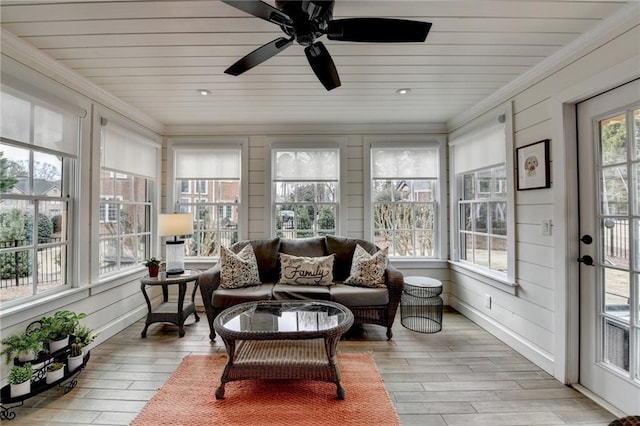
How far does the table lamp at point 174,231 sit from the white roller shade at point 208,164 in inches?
33.1

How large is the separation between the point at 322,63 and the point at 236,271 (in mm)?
2177

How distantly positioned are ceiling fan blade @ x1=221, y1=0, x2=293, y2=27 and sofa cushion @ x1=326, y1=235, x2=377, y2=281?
8.07 ft

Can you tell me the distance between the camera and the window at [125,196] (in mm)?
2996

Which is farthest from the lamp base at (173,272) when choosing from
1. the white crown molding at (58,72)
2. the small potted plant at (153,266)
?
the white crown molding at (58,72)

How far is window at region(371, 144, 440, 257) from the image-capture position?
391 centimetres

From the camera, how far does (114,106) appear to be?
9.89 feet

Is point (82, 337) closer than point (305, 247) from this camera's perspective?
Yes

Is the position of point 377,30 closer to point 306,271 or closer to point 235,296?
point 306,271

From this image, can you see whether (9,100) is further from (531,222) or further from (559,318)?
(559,318)

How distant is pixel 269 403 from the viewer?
1898 millimetres

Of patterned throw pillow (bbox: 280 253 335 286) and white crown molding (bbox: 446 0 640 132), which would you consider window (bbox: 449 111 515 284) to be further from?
patterned throw pillow (bbox: 280 253 335 286)

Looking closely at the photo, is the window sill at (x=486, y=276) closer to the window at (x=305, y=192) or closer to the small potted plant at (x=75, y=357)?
the window at (x=305, y=192)

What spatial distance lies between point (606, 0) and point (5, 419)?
170 inches

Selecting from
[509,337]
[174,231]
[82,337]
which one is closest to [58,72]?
[174,231]
